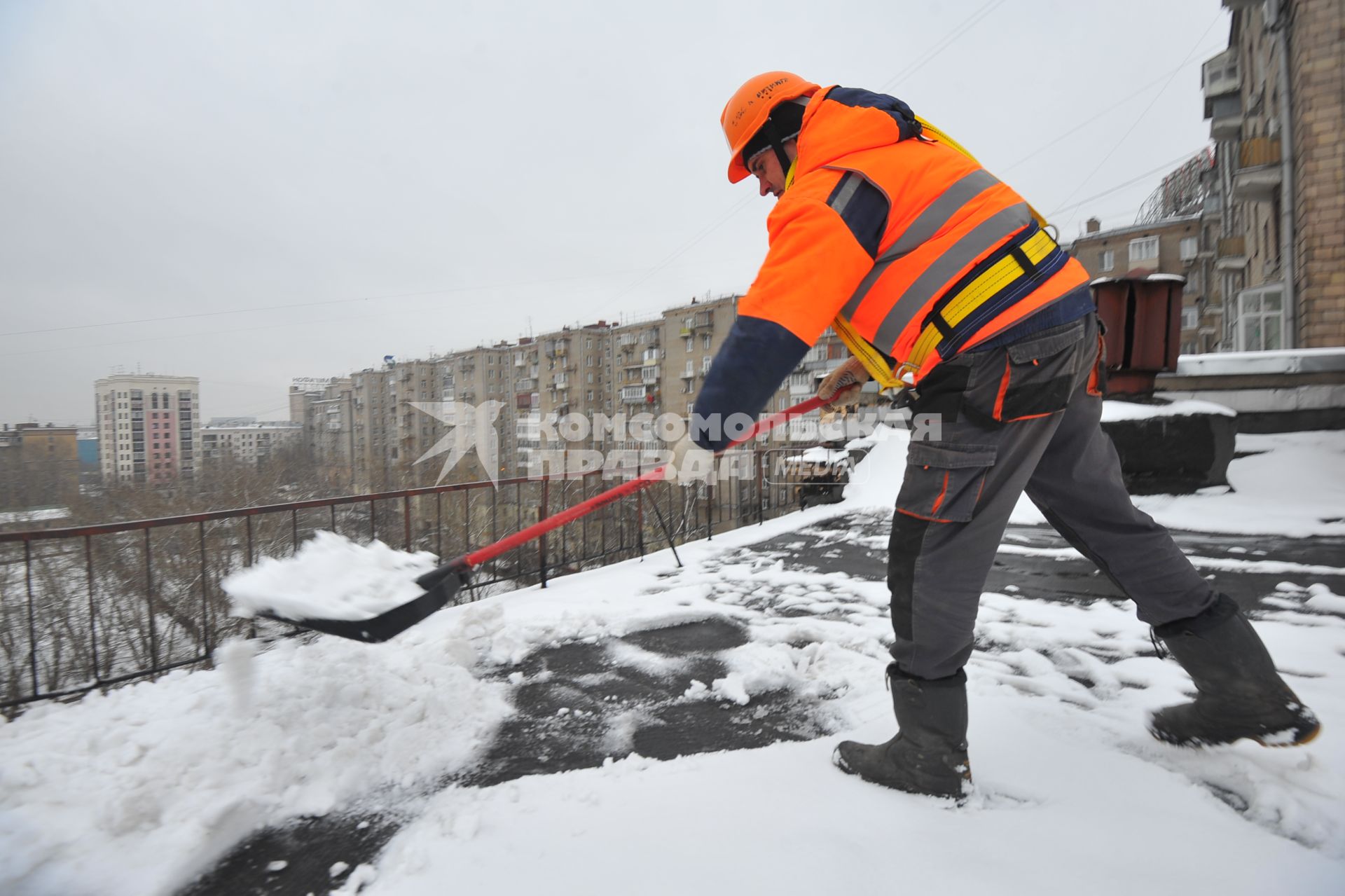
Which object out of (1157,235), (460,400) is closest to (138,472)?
(460,400)

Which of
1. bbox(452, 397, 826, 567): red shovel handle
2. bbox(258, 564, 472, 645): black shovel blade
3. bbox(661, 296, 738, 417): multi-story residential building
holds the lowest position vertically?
bbox(258, 564, 472, 645): black shovel blade

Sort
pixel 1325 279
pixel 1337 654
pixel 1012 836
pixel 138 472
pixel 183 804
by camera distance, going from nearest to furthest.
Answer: pixel 1012 836, pixel 183 804, pixel 1337 654, pixel 1325 279, pixel 138 472

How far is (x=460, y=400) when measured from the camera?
6256 cm

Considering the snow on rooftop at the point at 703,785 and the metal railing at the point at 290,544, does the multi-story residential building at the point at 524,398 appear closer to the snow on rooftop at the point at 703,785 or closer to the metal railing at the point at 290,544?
the metal railing at the point at 290,544

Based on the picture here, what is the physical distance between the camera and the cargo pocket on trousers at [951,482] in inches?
58.0

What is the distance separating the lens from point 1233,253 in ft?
55.4

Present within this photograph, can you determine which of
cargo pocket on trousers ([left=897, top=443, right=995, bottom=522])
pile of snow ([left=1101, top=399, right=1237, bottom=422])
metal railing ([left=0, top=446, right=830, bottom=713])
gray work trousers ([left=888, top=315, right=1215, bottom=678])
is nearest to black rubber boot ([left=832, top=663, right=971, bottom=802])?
gray work trousers ([left=888, top=315, right=1215, bottom=678])

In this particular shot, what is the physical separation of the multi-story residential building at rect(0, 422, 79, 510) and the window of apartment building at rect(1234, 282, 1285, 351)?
4910 cm

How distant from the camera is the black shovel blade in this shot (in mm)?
1985

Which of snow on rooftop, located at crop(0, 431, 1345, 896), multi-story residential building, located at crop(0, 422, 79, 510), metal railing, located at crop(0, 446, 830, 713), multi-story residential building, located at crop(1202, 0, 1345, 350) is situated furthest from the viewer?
multi-story residential building, located at crop(0, 422, 79, 510)

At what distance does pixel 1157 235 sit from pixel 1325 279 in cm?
3857

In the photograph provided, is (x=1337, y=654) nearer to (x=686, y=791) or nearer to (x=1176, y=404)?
(x=686, y=791)

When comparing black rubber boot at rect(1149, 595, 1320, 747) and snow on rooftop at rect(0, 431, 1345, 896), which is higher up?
black rubber boot at rect(1149, 595, 1320, 747)

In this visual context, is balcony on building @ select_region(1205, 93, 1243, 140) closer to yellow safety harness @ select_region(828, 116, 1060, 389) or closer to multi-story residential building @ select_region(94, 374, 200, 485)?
yellow safety harness @ select_region(828, 116, 1060, 389)
